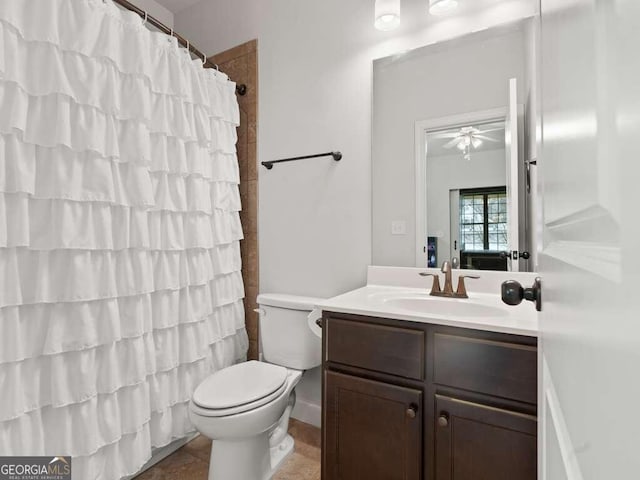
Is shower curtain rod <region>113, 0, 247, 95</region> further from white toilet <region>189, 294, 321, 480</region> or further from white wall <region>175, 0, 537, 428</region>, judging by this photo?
white toilet <region>189, 294, 321, 480</region>

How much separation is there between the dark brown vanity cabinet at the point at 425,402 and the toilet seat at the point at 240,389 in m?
0.28

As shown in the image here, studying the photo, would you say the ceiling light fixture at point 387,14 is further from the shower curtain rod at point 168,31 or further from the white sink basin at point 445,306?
the white sink basin at point 445,306

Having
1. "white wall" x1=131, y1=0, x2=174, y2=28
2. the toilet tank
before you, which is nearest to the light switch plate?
the toilet tank

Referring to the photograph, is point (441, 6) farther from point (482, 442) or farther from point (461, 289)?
point (482, 442)

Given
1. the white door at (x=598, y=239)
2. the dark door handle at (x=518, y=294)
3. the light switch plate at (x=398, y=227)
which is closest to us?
the white door at (x=598, y=239)

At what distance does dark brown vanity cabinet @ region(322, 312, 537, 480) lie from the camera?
98 centimetres

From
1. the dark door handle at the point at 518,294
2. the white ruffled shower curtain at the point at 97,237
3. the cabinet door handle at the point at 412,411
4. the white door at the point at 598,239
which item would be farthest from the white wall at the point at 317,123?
the white door at the point at 598,239

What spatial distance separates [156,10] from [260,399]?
110 inches

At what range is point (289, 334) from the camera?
1822mm

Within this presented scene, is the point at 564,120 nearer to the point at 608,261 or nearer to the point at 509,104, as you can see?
the point at 608,261

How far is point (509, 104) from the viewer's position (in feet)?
4.74

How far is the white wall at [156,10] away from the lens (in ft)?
7.53

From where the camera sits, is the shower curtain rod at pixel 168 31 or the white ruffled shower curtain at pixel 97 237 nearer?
the white ruffled shower curtain at pixel 97 237

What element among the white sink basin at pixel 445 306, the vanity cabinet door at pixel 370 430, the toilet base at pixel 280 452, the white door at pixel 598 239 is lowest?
the toilet base at pixel 280 452
